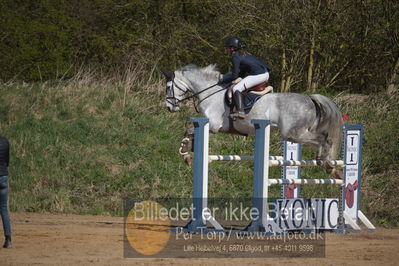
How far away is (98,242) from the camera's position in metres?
9.61

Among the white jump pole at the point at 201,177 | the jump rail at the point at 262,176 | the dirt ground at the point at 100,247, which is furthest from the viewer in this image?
the white jump pole at the point at 201,177

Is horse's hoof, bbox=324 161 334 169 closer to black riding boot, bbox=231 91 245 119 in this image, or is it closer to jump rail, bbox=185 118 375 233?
jump rail, bbox=185 118 375 233

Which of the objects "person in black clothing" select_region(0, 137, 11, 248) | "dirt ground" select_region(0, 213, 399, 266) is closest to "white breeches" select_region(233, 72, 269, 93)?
"dirt ground" select_region(0, 213, 399, 266)

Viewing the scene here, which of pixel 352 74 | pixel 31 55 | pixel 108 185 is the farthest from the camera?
pixel 31 55

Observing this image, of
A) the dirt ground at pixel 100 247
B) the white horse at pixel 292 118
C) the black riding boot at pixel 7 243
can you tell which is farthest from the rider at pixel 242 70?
the black riding boot at pixel 7 243

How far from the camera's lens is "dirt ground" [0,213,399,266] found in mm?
8281

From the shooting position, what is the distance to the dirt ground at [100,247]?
8281 millimetres

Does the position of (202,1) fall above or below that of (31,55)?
above

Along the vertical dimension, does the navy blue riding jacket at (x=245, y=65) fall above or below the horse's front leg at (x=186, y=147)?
above

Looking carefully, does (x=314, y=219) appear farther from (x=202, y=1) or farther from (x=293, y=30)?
(x=202, y=1)

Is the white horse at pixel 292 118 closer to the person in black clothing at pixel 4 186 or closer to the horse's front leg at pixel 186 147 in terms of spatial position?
the horse's front leg at pixel 186 147

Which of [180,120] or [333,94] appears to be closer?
[180,120]

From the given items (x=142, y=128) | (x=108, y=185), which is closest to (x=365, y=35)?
(x=142, y=128)

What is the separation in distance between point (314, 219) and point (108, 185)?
18.2 ft
